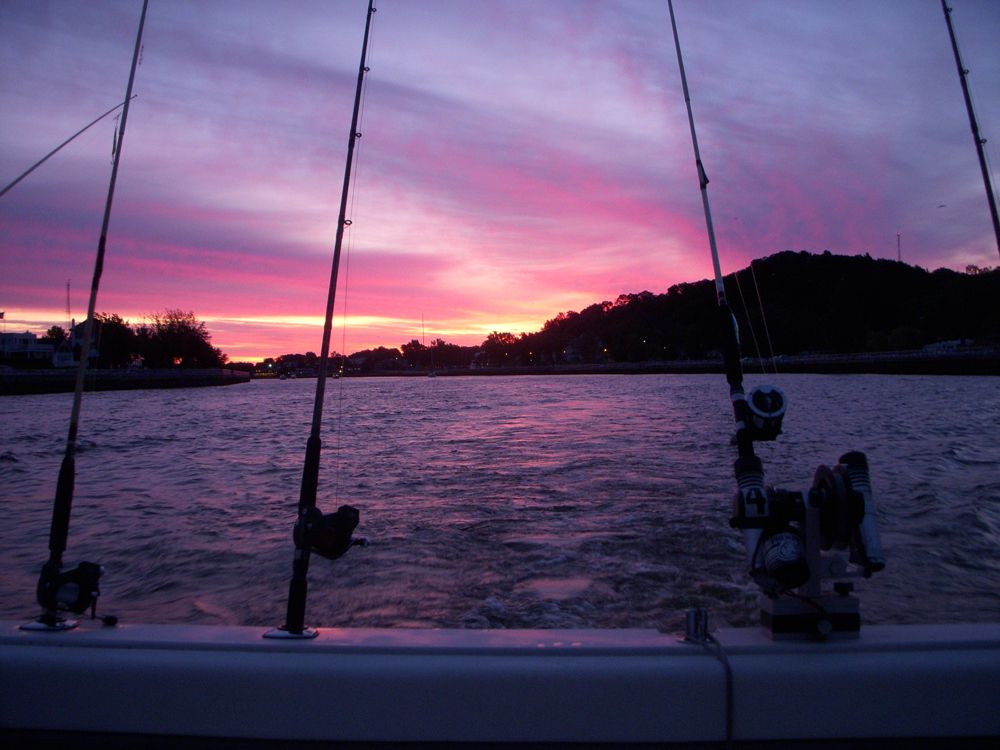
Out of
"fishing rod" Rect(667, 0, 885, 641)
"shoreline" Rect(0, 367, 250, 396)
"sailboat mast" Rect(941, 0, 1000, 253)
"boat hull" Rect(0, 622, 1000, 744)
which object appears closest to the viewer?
"boat hull" Rect(0, 622, 1000, 744)

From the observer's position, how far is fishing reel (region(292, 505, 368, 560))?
242 centimetres

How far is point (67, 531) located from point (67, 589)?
0.26 m

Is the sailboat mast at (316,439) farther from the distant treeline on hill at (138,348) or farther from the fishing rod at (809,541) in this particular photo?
the distant treeline on hill at (138,348)

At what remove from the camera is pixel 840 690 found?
77.1 inches

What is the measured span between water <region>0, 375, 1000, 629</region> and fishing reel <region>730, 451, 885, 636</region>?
2.59 metres

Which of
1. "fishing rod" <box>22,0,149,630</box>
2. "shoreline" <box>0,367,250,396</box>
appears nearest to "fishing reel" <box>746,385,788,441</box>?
"fishing rod" <box>22,0,149,630</box>

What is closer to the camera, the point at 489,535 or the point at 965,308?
the point at 489,535

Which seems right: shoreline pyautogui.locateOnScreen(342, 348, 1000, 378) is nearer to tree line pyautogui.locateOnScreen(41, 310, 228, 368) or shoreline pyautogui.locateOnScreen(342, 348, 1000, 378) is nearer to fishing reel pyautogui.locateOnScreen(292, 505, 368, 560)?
fishing reel pyautogui.locateOnScreen(292, 505, 368, 560)

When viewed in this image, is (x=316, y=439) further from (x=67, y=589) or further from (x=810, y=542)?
(x=810, y=542)

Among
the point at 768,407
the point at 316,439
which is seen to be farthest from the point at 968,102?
the point at 316,439

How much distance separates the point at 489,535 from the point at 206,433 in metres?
13.4

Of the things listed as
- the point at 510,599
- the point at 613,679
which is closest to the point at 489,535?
the point at 510,599

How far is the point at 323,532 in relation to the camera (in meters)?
2.46

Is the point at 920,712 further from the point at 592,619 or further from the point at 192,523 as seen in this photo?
the point at 192,523
